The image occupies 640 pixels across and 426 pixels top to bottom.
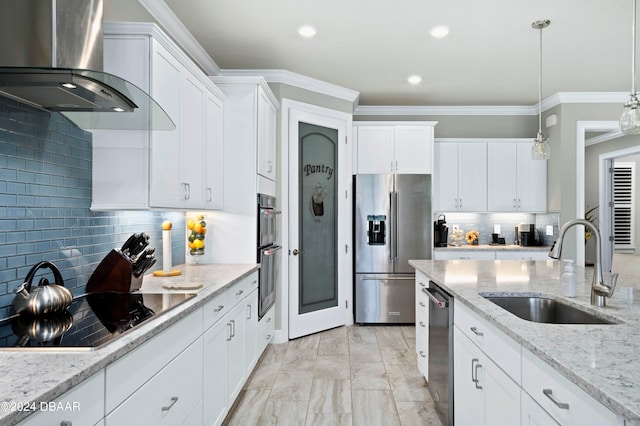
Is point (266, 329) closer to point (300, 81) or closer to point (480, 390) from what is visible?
point (480, 390)

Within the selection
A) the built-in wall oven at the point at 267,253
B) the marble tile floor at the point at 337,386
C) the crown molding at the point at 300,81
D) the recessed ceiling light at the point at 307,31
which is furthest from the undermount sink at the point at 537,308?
the crown molding at the point at 300,81

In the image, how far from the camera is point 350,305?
4992 millimetres

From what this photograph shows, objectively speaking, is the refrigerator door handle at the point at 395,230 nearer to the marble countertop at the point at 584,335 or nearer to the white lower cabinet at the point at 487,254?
the white lower cabinet at the point at 487,254

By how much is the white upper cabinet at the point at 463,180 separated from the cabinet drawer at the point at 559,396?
4.26 metres

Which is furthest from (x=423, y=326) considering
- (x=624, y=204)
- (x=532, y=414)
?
(x=624, y=204)

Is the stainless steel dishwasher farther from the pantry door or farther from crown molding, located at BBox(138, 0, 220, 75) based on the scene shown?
crown molding, located at BBox(138, 0, 220, 75)

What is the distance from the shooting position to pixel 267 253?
3693 mm

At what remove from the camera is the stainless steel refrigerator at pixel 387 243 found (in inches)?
195

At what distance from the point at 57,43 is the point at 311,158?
10.5 ft

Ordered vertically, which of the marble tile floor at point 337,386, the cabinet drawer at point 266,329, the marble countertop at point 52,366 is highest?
the marble countertop at point 52,366

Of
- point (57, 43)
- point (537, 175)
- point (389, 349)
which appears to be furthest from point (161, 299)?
point (537, 175)

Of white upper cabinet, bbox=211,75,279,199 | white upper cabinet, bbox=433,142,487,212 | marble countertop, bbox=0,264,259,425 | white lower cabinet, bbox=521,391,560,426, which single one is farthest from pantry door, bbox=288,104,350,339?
white lower cabinet, bbox=521,391,560,426

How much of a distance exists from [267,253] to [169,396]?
2.06 metres

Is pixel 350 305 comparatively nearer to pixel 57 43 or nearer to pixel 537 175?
pixel 537 175
